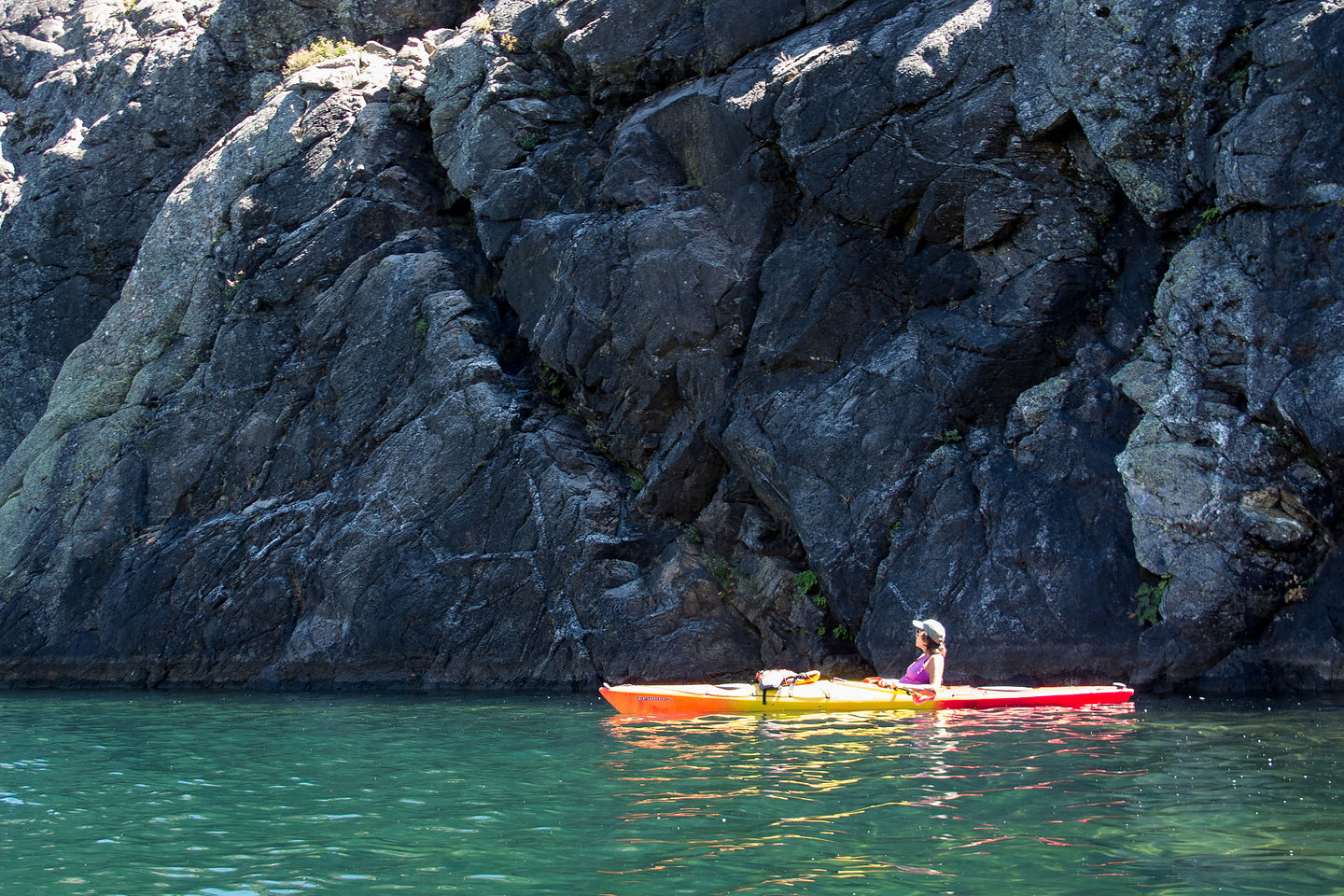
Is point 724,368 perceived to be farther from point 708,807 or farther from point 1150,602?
point 708,807

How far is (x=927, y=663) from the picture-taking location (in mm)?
12258

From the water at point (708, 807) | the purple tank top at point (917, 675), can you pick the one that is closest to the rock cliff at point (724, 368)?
the purple tank top at point (917, 675)

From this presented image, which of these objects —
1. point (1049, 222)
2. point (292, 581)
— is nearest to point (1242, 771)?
point (1049, 222)

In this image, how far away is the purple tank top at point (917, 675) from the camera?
12.4m

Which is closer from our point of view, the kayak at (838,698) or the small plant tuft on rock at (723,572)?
the kayak at (838,698)

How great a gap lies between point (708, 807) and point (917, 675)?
20.0 ft

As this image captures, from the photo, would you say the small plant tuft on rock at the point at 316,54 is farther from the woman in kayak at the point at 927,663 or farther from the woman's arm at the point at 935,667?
the woman's arm at the point at 935,667

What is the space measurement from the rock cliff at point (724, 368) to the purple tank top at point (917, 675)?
1166 millimetres

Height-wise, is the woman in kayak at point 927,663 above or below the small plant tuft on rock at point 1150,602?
below

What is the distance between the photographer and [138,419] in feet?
67.4

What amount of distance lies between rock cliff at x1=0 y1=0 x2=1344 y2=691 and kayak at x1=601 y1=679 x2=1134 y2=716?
123 cm

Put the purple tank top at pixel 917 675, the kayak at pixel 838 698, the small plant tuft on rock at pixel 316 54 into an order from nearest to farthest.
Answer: the kayak at pixel 838 698 < the purple tank top at pixel 917 675 < the small plant tuft on rock at pixel 316 54

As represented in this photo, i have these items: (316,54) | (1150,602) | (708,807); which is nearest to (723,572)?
(1150,602)

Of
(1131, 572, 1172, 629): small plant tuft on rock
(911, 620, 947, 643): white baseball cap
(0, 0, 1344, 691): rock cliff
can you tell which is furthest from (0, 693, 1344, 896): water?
(0, 0, 1344, 691): rock cliff
